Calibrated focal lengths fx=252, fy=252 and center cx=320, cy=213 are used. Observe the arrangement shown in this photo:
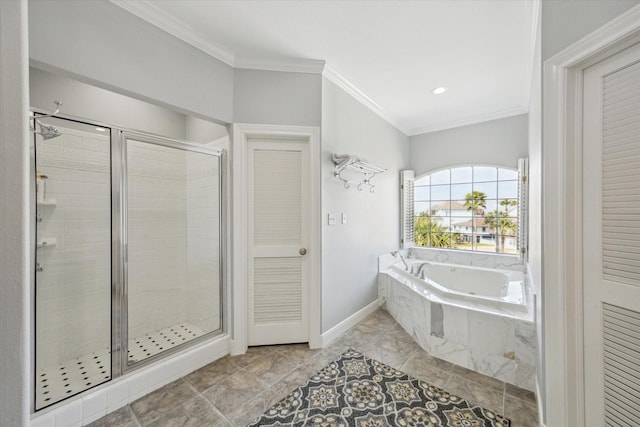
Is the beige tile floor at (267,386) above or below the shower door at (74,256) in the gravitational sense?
below

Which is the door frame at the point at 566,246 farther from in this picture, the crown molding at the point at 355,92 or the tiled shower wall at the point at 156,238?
the tiled shower wall at the point at 156,238

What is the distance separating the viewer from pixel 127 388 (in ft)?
5.42

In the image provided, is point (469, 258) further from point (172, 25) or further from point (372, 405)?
point (172, 25)

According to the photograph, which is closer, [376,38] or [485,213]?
[376,38]

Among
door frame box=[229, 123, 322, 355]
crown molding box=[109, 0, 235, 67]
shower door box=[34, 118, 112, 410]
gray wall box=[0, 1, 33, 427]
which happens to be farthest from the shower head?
gray wall box=[0, 1, 33, 427]

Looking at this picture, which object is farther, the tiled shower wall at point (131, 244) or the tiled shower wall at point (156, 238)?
the tiled shower wall at point (156, 238)

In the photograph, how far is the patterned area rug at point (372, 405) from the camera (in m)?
1.50

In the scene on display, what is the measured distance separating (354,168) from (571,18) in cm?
181

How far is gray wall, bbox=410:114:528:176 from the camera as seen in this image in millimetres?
3236

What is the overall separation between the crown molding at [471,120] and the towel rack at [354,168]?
1399 millimetres

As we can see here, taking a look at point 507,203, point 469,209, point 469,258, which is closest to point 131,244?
point 469,258

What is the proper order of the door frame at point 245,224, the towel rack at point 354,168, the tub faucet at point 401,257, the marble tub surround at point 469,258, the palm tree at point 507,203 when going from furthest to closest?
the tub faucet at point 401,257
the palm tree at point 507,203
the marble tub surround at point 469,258
the towel rack at point 354,168
the door frame at point 245,224

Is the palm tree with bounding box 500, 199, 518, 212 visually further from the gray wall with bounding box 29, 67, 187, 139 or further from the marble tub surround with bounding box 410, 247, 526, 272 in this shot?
the gray wall with bounding box 29, 67, 187, 139

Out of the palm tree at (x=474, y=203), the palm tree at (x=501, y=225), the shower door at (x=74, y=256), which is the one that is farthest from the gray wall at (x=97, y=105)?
the palm tree at (x=501, y=225)
